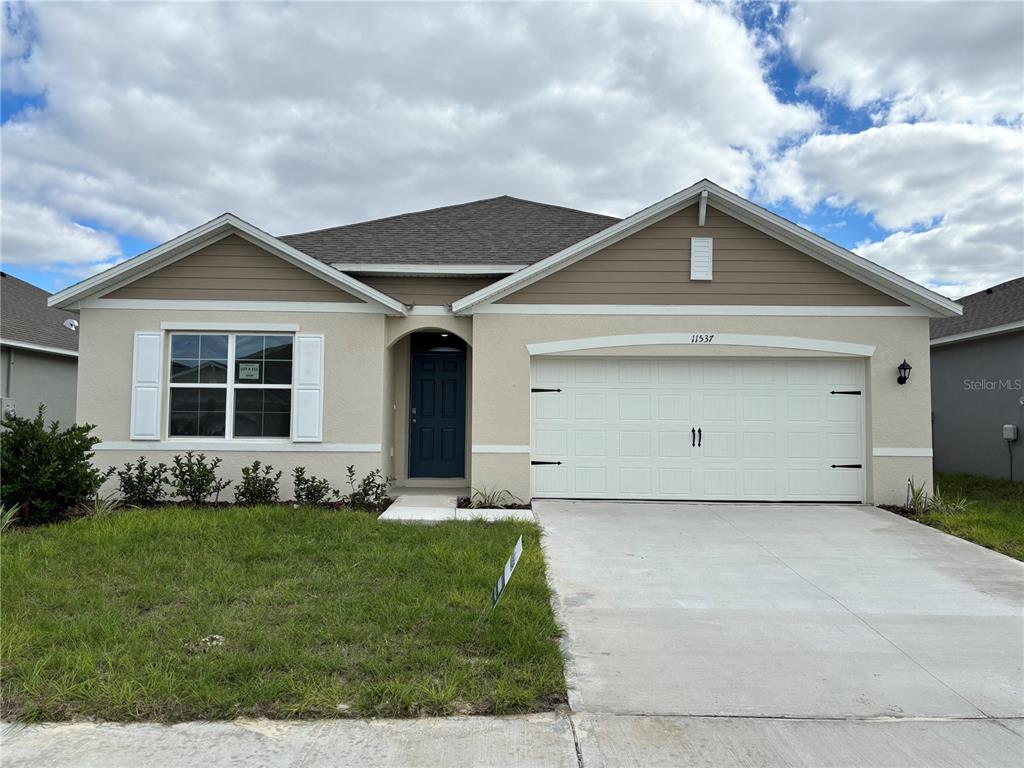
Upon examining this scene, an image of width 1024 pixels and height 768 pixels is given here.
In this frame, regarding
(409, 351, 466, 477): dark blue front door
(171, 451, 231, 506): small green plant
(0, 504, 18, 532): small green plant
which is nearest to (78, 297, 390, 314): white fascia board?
(409, 351, 466, 477): dark blue front door

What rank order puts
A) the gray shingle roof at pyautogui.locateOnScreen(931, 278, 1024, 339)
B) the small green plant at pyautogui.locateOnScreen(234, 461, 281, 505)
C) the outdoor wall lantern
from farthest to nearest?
the gray shingle roof at pyautogui.locateOnScreen(931, 278, 1024, 339) → the outdoor wall lantern → the small green plant at pyautogui.locateOnScreen(234, 461, 281, 505)

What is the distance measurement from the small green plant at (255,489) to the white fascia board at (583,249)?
370 cm

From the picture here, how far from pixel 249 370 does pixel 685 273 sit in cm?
683

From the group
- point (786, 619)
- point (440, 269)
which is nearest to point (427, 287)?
point (440, 269)

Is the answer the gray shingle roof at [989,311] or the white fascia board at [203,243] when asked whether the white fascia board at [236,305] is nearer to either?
the white fascia board at [203,243]

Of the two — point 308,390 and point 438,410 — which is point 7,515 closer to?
point 308,390

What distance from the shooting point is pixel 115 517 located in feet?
24.5

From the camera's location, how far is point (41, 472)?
729cm

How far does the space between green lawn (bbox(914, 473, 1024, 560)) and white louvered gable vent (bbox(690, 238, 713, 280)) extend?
4.55 m

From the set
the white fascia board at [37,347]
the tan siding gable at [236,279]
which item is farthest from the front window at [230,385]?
the white fascia board at [37,347]

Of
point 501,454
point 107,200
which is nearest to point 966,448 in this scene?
point 501,454

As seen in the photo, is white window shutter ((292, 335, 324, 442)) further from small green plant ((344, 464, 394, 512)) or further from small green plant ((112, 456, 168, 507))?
small green plant ((112, 456, 168, 507))

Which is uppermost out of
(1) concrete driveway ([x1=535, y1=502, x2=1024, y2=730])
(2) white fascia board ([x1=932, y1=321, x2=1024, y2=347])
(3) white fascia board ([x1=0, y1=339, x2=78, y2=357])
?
(2) white fascia board ([x1=932, y1=321, x2=1024, y2=347])

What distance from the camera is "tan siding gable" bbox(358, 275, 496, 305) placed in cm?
1010
